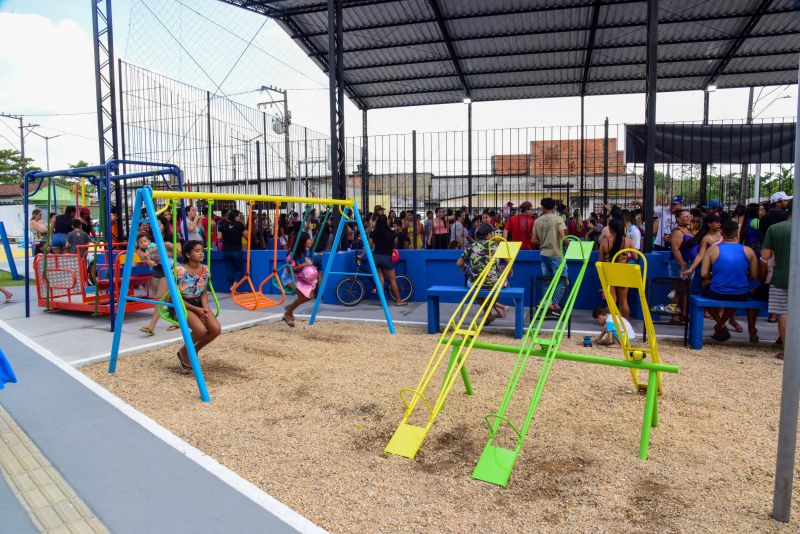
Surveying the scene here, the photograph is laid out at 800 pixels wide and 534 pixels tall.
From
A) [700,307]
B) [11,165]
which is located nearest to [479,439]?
[700,307]

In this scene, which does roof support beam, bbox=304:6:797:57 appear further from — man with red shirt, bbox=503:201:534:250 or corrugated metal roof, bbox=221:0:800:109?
man with red shirt, bbox=503:201:534:250

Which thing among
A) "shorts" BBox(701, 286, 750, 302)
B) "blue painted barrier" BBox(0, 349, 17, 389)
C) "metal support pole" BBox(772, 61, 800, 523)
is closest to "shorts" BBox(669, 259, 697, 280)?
"shorts" BBox(701, 286, 750, 302)

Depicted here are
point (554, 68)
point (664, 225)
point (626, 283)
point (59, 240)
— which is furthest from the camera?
point (554, 68)

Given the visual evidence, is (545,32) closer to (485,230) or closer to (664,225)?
(664,225)

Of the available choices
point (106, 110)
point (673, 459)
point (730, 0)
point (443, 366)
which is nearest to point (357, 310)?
point (443, 366)

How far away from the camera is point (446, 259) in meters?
10.2

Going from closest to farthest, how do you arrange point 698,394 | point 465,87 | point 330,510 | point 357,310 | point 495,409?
point 330,510 < point 495,409 < point 698,394 < point 357,310 < point 465,87

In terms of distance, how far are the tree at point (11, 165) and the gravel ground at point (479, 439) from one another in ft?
176

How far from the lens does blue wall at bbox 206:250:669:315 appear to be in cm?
912

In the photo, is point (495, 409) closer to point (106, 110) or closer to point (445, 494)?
point (445, 494)

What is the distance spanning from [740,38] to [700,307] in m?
9.64

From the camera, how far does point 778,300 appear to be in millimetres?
6328

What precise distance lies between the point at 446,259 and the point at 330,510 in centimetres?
740

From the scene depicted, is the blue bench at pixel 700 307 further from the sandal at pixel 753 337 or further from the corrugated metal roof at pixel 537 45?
the corrugated metal roof at pixel 537 45
